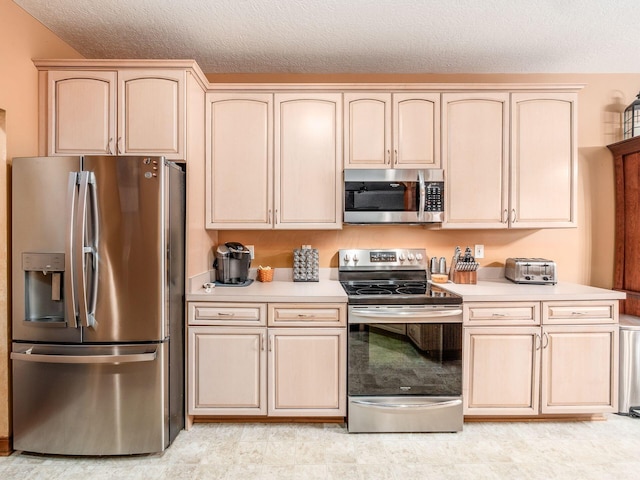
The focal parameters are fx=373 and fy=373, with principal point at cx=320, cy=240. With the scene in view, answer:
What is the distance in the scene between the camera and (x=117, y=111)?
2.41 metres

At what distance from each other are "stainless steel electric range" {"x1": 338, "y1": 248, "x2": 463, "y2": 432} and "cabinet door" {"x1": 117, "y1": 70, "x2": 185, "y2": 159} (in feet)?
5.12

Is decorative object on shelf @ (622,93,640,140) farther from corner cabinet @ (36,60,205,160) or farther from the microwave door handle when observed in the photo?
corner cabinet @ (36,60,205,160)

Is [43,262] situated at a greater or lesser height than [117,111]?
lesser

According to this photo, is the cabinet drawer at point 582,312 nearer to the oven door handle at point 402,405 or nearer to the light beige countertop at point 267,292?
the oven door handle at point 402,405

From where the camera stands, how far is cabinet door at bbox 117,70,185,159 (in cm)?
239

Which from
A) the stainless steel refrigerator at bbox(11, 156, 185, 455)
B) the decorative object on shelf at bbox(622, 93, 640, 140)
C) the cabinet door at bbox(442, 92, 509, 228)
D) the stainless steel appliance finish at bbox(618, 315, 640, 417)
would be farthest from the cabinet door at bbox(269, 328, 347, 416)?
the decorative object on shelf at bbox(622, 93, 640, 140)

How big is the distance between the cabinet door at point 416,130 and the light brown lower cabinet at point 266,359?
1227 millimetres

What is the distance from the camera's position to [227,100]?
2719mm

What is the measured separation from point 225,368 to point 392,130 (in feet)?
6.65

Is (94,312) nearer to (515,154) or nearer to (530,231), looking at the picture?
(515,154)

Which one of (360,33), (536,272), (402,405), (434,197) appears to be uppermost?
(360,33)

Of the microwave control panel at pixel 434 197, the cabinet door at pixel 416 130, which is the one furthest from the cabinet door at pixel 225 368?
Result: the cabinet door at pixel 416 130

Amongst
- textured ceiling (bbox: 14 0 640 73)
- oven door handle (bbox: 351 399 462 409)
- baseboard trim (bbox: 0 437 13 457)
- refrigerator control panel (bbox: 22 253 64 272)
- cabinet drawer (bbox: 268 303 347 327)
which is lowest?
baseboard trim (bbox: 0 437 13 457)

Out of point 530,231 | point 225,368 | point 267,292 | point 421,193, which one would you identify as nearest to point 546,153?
point 530,231
